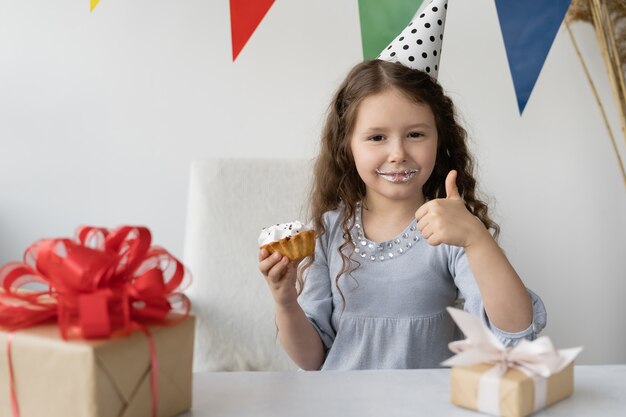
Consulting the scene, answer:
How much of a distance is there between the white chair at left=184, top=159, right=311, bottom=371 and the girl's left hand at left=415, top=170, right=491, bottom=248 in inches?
23.8

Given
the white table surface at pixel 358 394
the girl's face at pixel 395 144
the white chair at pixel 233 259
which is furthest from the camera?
the white chair at pixel 233 259

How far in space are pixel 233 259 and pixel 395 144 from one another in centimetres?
52

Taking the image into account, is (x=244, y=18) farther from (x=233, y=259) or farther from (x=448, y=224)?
(x=448, y=224)

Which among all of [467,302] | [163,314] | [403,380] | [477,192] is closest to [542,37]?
[477,192]

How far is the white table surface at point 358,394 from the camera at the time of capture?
710 millimetres

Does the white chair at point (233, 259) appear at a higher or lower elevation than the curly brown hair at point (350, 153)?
lower

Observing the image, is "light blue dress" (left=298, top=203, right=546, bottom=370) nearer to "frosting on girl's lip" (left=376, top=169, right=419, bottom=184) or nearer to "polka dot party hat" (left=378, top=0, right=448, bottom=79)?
"frosting on girl's lip" (left=376, top=169, right=419, bottom=184)

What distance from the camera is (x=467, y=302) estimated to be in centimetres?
122

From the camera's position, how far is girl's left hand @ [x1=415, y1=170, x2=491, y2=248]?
1018mm

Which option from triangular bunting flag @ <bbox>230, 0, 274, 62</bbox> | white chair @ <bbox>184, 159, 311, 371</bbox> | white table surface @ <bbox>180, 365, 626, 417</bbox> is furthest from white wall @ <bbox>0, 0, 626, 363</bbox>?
white table surface @ <bbox>180, 365, 626, 417</bbox>

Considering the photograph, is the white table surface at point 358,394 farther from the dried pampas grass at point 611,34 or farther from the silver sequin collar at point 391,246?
the dried pampas grass at point 611,34

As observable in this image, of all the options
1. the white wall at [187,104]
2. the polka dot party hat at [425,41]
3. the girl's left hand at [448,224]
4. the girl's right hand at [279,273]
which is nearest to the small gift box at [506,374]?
the girl's left hand at [448,224]

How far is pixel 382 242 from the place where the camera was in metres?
1.38

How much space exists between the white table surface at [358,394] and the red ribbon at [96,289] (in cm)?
11
